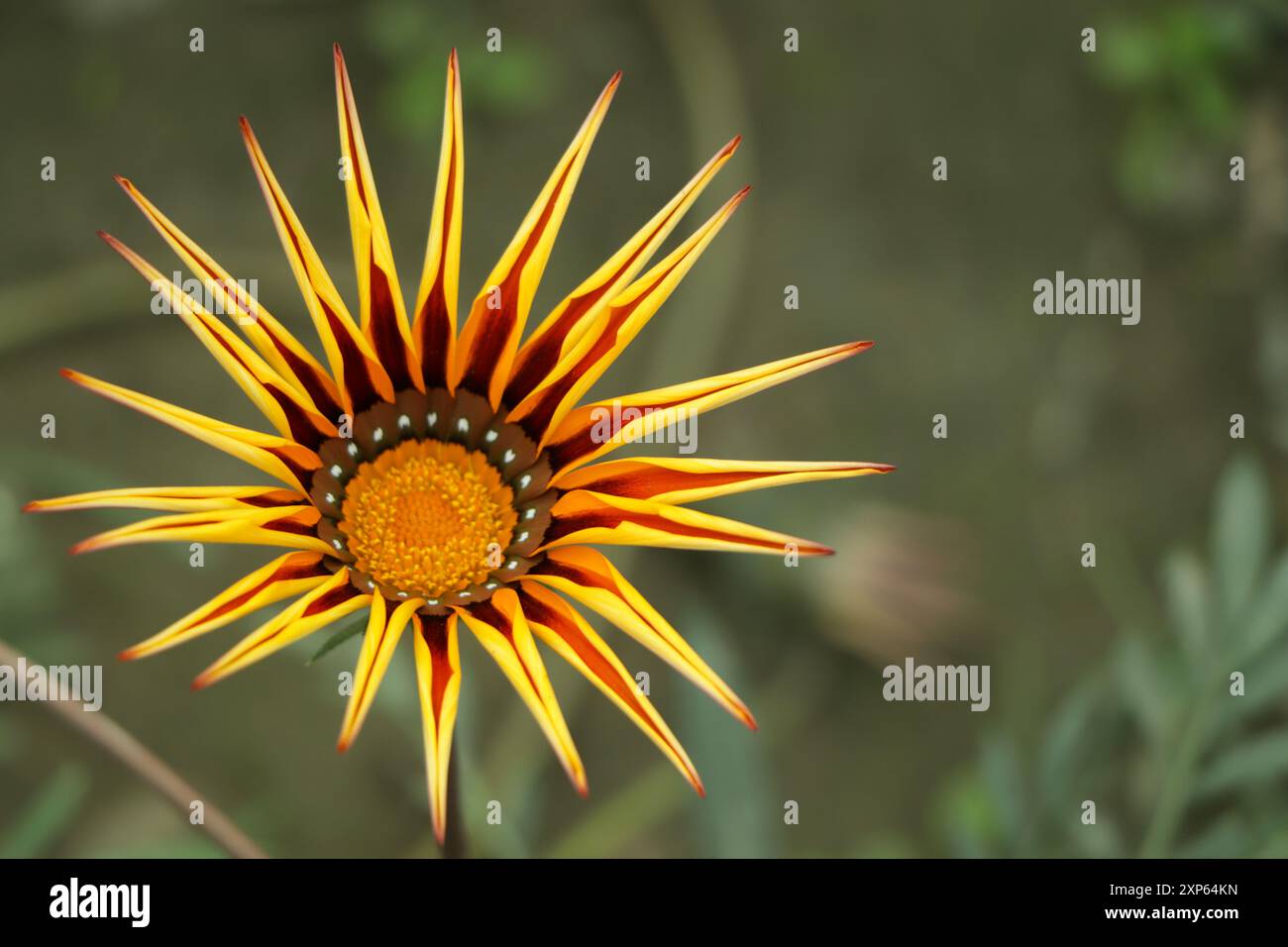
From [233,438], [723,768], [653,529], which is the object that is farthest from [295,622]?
[723,768]

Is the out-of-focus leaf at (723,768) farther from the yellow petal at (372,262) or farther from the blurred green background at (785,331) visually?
the yellow petal at (372,262)

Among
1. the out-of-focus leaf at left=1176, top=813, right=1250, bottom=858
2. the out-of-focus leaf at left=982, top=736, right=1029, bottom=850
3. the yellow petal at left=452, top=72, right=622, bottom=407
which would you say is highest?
the yellow petal at left=452, top=72, right=622, bottom=407

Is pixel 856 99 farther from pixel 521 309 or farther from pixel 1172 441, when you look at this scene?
pixel 521 309

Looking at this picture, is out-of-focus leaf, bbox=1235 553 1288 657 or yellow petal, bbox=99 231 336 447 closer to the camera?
yellow petal, bbox=99 231 336 447

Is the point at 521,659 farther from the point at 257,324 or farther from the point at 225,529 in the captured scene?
the point at 257,324

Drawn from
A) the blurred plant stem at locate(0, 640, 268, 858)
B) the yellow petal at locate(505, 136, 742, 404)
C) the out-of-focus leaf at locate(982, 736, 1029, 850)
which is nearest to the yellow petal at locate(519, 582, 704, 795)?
the yellow petal at locate(505, 136, 742, 404)

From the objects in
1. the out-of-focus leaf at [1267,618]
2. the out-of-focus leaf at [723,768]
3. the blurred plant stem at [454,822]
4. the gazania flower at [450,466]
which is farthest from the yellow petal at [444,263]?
the out-of-focus leaf at [1267,618]

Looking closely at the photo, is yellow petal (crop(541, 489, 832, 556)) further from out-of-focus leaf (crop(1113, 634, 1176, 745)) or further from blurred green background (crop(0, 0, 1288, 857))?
blurred green background (crop(0, 0, 1288, 857))
